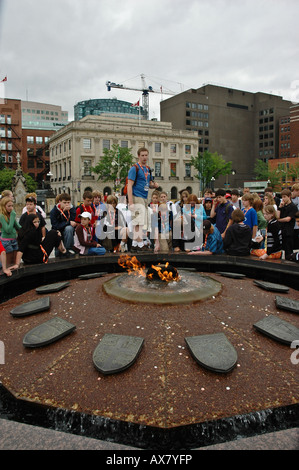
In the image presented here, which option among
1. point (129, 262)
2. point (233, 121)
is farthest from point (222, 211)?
point (233, 121)

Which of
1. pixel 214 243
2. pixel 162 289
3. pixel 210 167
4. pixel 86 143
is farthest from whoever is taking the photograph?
pixel 210 167

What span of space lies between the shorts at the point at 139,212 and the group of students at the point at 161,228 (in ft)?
2.20

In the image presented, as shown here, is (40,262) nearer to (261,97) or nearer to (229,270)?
(229,270)

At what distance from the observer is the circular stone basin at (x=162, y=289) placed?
412 cm

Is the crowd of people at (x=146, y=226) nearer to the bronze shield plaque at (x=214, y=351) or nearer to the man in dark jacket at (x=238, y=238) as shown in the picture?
the man in dark jacket at (x=238, y=238)

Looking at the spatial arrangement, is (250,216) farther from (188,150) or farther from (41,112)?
(41,112)

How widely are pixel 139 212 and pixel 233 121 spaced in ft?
320

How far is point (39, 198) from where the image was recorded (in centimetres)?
3575

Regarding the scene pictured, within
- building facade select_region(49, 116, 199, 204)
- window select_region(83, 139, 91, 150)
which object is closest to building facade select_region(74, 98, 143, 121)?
building facade select_region(49, 116, 199, 204)

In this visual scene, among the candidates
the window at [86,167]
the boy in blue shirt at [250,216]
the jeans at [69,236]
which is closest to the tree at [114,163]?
the window at [86,167]

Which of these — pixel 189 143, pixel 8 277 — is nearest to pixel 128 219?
pixel 8 277

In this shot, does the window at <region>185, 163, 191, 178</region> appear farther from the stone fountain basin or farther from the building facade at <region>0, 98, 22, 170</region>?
the stone fountain basin

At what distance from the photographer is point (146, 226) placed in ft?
23.2
